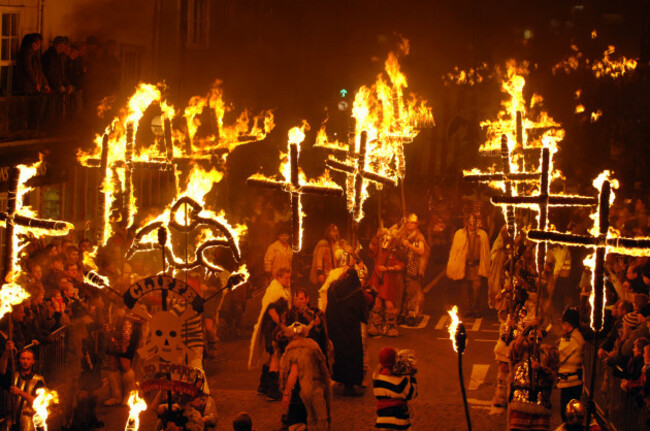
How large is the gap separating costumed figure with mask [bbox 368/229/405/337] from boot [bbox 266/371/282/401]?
385 cm

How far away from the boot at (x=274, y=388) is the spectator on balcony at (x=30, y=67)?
307 inches

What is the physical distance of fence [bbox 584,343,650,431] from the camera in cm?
1326

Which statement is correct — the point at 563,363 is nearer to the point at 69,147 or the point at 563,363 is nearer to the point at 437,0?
the point at 69,147

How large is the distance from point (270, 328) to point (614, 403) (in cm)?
438

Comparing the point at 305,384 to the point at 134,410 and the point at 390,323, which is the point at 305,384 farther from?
the point at 390,323

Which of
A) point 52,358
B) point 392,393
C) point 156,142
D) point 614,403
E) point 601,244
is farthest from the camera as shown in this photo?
point 156,142

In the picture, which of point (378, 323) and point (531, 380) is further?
point (378, 323)

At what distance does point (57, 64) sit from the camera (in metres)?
22.1

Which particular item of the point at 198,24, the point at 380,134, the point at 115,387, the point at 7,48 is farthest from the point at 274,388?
the point at 198,24

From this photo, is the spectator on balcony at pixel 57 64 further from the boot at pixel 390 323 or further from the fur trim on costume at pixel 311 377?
the fur trim on costume at pixel 311 377

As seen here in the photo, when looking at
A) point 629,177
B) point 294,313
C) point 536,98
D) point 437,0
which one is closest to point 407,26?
point 437,0

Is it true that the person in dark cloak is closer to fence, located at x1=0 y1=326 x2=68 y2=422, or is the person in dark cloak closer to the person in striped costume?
the person in striped costume

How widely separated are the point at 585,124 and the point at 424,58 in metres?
7.78

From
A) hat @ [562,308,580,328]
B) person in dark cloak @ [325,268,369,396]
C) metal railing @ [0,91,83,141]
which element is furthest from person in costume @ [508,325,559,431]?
metal railing @ [0,91,83,141]
